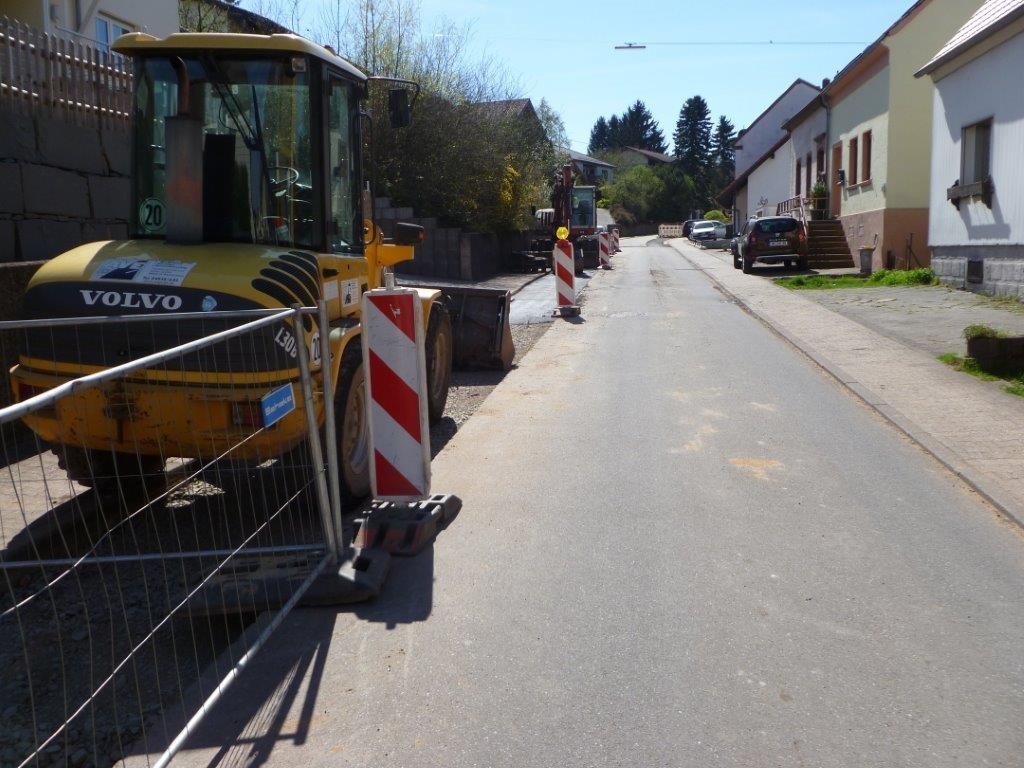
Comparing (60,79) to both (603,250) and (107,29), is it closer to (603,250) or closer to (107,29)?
(107,29)

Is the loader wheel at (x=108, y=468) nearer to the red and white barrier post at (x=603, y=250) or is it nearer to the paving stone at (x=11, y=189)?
the paving stone at (x=11, y=189)

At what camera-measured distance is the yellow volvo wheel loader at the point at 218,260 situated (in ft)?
16.8

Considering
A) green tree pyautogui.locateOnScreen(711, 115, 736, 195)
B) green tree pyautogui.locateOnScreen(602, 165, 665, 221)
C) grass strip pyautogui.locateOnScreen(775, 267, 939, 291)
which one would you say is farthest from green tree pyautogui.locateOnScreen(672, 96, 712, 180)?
grass strip pyautogui.locateOnScreen(775, 267, 939, 291)

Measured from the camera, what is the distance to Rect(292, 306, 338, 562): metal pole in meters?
Answer: 4.71

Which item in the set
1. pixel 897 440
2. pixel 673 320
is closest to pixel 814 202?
pixel 673 320

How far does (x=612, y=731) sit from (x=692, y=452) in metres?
4.33

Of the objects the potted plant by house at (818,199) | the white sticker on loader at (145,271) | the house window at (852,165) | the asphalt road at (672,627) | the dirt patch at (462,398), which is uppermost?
the house window at (852,165)

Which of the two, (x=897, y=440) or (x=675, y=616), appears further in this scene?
(x=897, y=440)

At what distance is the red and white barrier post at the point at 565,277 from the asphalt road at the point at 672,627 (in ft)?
32.8

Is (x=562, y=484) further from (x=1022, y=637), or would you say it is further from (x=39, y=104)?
(x=39, y=104)

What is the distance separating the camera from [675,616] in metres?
4.67

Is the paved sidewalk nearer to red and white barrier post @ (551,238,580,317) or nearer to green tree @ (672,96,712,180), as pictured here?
red and white barrier post @ (551,238,580,317)

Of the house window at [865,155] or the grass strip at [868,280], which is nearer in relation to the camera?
the grass strip at [868,280]

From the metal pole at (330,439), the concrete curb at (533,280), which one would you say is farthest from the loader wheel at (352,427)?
the concrete curb at (533,280)
